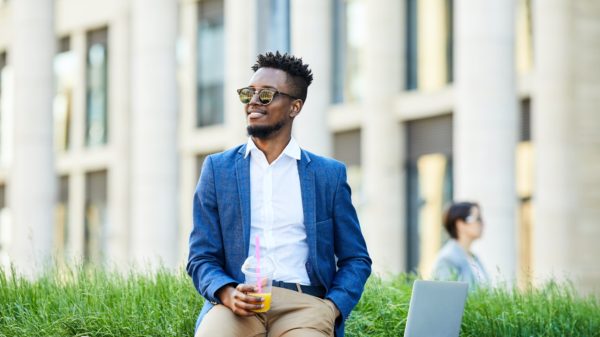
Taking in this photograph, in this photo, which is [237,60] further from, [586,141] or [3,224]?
[3,224]

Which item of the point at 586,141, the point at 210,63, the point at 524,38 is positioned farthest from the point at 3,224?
the point at 586,141

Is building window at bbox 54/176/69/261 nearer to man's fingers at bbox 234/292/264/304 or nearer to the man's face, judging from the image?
the man's face

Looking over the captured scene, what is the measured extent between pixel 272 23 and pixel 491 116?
18.6 feet

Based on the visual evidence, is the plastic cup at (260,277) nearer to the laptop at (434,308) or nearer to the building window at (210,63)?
the laptop at (434,308)

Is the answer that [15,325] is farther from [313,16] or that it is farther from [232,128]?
[232,128]

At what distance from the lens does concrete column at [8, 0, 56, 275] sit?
24.9 metres

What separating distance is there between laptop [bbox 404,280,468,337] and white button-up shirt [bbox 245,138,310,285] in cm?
75

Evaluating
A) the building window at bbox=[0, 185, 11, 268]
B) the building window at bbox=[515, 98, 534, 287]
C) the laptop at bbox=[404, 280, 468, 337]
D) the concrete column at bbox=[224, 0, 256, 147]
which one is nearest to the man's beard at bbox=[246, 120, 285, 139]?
the laptop at bbox=[404, 280, 468, 337]

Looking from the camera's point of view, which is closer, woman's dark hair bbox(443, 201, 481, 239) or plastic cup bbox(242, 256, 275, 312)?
plastic cup bbox(242, 256, 275, 312)

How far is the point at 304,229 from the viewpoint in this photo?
5656mm

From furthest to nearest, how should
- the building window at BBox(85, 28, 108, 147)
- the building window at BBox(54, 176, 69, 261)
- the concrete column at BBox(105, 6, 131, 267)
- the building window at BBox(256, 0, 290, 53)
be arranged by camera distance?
the building window at BBox(54, 176, 69, 261) → the building window at BBox(85, 28, 108, 147) → the concrete column at BBox(105, 6, 131, 267) → the building window at BBox(256, 0, 290, 53)

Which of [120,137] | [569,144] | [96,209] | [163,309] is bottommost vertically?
[163,309]

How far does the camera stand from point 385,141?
25.2m

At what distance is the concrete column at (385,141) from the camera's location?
2511 centimetres
